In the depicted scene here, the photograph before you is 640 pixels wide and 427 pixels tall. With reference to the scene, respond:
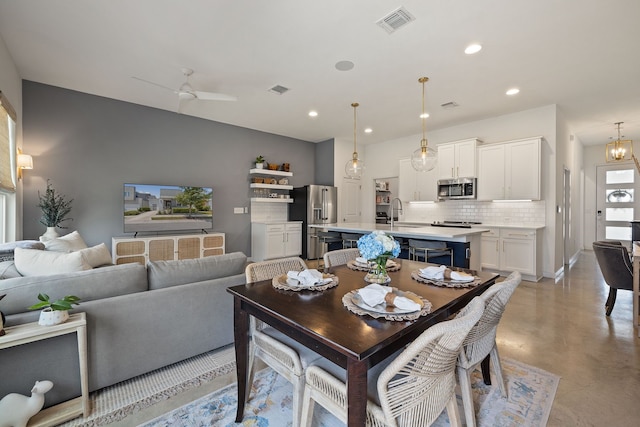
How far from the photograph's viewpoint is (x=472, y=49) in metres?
3.05

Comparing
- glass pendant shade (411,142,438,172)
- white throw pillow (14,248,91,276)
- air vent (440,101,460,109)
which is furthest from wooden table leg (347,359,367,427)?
air vent (440,101,460,109)

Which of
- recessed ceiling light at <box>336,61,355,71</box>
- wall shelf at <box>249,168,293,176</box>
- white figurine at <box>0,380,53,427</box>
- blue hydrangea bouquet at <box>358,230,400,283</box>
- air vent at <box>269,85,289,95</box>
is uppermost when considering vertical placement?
air vent at <box>269,85,289,95</box>

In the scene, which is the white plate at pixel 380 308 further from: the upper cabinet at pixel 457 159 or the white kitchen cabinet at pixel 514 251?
the upper cabinet at pixel 457 159

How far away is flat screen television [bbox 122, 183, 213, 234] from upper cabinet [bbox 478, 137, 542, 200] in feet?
16.9

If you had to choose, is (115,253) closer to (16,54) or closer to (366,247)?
(16,54)

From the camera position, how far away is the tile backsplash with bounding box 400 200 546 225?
4.94 metres

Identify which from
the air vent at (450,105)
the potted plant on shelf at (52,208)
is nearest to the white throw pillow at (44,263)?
the potted plant on shelf at (52,208)

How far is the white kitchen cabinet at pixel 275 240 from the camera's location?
6012 mm

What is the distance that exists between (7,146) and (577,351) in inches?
240

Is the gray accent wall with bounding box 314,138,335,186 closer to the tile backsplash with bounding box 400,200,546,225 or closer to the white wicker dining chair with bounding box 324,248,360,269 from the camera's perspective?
the tile backsplash with bounding box 400,200,546,225

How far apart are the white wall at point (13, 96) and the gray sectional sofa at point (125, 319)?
95.2 inches

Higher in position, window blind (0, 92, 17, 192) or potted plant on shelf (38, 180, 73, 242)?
window blind (0, 92, 17, 192)

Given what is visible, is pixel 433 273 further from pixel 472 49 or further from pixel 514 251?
pixel 514 251

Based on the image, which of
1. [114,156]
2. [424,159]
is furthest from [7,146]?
[424,159]
